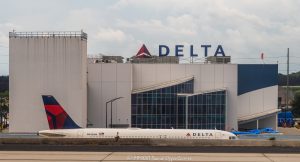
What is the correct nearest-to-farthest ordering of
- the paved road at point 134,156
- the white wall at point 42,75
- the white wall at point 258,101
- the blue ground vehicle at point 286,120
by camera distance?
the paved road at point 134,156 → the white wall at point 42,75 → the white wall at point 258,101 → the blue ground vehicle at point 286,120

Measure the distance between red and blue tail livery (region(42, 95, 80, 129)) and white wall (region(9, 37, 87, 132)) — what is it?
70.0 feet

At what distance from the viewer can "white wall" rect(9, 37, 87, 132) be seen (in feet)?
303

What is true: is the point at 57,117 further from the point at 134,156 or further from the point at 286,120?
the point at 286,120

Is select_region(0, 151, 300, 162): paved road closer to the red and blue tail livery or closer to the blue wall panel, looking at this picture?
the red and blue tail livery

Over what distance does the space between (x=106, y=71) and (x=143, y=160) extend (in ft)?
244

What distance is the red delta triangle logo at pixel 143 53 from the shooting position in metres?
109

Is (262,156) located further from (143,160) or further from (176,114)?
(176,114)

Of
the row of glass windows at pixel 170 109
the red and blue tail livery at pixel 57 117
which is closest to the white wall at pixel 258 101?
the row of glass windows at pixel 170 109

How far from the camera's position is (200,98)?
10262cm

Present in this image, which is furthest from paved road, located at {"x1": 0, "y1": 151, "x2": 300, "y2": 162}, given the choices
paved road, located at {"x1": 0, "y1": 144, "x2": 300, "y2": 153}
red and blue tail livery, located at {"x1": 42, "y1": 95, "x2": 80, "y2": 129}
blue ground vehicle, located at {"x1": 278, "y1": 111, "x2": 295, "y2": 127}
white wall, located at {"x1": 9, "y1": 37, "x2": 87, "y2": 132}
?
blue ground vehicle, located at {"x1": 278, "y1": 111, "x2": 295, "y2": 127}

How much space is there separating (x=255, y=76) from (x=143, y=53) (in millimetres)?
24887

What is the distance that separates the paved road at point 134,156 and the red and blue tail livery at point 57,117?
3856 cm

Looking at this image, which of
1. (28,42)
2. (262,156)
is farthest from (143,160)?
(28,42)

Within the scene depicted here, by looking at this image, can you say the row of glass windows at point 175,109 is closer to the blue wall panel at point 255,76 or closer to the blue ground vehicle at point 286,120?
the blue wall panel at point 255,76
